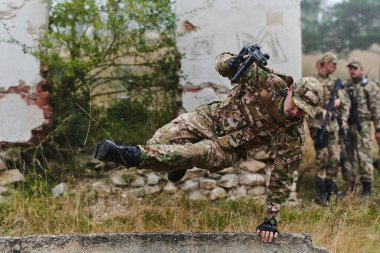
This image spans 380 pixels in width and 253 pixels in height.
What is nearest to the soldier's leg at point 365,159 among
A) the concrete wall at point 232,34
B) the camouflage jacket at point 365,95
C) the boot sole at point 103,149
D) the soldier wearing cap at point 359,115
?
the soldier wearing cap at point 359,115

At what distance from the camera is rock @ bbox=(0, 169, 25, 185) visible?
5.43 m

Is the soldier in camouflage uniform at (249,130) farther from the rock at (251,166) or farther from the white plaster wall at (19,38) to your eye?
the white plaster wall at (19,38)

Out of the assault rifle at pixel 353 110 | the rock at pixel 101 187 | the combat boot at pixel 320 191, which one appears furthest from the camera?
the assault rifle at pixel 353 110

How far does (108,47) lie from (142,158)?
2.59m

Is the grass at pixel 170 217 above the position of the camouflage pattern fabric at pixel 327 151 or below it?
below

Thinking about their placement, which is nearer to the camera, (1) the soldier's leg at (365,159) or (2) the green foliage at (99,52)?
(2) the green foliage at (99,52)

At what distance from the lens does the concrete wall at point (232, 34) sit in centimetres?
565

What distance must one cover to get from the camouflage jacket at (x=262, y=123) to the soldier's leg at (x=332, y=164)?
6.96ft

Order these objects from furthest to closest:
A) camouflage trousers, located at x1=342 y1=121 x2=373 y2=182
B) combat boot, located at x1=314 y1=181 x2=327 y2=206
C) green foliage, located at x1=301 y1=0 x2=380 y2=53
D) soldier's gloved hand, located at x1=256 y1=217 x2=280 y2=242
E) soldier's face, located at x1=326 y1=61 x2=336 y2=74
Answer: green foliage, located at x1=301 y1=0 x2=380 y2=53
camouflage trousers, located at x1=342 y1=121 x2=373 y2=182
soldier's face, located at x1=326 y1=61 x2=336 y2=74
combat boot, located at x1=314 y1=181 x2=327 y2=206
soldier's gloved hand, located at x1=256 y1=217 x2=280 y2=242

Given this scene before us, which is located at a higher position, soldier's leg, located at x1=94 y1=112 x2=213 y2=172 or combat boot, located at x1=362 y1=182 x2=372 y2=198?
soldier's leg, located at x1=94 y1=112 x2=213 y2=172

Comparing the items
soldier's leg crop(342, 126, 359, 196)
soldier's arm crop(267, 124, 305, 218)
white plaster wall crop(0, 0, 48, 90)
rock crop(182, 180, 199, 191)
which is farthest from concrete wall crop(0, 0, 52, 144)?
soldier's leg crop(342, 126, 359, 196)

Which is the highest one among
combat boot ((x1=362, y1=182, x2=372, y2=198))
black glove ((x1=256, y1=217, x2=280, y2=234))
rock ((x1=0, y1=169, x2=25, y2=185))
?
rock ((x1=0, y1=169, x2=25, y2=185))

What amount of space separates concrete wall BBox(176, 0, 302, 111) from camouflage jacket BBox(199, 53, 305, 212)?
1.48m

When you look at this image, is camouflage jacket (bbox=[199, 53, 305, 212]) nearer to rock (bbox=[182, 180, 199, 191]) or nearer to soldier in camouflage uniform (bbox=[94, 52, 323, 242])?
soldier in camouflage uniform (bbox=[94, 52, 323, 242])
